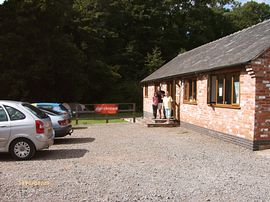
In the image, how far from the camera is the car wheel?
27.2 ft

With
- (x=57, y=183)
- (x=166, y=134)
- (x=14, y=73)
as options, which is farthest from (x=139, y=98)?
(x=57, y=183)

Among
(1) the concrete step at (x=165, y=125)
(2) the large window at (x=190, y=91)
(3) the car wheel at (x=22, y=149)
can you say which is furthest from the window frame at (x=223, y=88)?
(3) the car wheel at (x=22, y=149)

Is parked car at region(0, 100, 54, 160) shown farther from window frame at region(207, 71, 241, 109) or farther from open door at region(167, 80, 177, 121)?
open door at region(167, 80, 177, 121)

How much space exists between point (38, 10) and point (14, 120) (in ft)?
66.5

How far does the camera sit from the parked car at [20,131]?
8.20 m

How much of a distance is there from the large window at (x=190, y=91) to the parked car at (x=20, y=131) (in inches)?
340

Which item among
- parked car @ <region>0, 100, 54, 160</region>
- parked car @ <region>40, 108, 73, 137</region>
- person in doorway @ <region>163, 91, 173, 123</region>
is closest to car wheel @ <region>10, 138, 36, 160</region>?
parked car @ <region>0, 100, 54, 160</region>

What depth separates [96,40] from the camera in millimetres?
37906

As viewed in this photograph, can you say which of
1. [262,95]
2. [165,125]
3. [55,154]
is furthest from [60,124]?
[262,95]

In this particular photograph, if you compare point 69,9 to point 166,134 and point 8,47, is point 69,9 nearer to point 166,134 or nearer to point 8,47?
point 8,47

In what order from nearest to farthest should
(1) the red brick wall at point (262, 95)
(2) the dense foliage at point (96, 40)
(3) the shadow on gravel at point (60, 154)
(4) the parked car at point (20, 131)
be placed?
(4) the parked car at point (20, 131) < (3) the shadow on gravel at point (60, 154) < (1) the red brick wall at point (262, 95) < (2) the dense foliage at point (96, 40)

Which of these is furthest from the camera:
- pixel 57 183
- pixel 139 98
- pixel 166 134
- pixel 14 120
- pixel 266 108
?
pixel 139 98

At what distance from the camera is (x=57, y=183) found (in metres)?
6.08

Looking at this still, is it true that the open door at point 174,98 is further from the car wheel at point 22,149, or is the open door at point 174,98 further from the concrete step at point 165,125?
the car wheel at point 22,149
